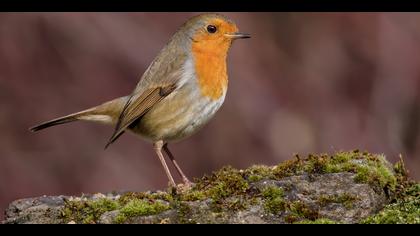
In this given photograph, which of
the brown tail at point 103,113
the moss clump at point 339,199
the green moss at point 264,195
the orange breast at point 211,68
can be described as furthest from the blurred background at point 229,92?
the moss clump at point 339,199

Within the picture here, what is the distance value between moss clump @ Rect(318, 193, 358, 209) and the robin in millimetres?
1281

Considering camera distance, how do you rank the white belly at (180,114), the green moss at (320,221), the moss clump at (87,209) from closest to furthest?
the green moss at (320,221) → the moss clump at (87,209) → the white belly at (180,114)

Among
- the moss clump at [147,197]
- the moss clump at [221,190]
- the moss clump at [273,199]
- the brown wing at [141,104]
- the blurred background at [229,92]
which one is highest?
the blurred background at [229,92]

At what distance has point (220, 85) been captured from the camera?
5.64 metres

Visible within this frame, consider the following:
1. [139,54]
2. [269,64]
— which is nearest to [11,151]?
[139,54]

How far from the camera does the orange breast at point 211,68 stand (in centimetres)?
559

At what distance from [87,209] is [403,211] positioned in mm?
1596

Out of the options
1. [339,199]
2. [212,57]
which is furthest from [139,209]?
[212,57]

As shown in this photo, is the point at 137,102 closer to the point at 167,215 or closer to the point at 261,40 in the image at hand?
the point at 167,215

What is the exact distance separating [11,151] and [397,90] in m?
3.97

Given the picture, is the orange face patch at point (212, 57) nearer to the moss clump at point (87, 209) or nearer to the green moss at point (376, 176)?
the green moss at point (376, 176)

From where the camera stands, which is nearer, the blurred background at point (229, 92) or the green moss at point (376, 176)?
the green moss at point (376, 176)

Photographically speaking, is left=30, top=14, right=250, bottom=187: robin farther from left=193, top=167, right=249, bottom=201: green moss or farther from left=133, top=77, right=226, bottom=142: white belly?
left=193, top=167, right=249, bottom=201: green moss

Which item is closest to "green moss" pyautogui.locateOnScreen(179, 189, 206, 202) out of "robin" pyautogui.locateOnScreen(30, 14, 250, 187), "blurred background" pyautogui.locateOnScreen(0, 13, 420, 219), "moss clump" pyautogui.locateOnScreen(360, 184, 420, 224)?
"moss clump" pyautogui.locateOnScreen(360, 184, 420, 224)
